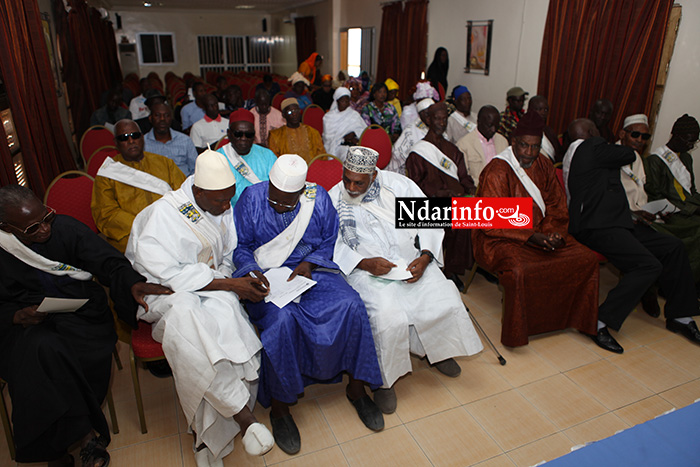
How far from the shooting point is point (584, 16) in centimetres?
562

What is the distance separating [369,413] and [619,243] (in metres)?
2.20

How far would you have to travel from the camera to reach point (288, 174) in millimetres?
2404

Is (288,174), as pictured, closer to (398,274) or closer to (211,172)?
(211,172)

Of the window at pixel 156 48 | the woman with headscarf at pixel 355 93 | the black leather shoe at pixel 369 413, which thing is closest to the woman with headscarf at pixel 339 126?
the woman with headscarf at pixel 355 93

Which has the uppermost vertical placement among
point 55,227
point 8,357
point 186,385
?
point 55,227

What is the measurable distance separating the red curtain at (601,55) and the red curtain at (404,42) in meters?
3.50

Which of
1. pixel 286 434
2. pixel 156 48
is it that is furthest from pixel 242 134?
pixel 156 48

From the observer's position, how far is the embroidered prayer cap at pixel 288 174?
7.91ft

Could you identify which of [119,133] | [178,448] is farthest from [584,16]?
[178,448]

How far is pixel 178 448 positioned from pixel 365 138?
325 centimetres

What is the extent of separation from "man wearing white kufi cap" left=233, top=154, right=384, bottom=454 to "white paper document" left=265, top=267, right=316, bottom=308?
0.14 ft

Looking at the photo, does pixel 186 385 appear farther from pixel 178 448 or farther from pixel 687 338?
pixel 687 338

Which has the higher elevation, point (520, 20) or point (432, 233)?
point (520, 20)

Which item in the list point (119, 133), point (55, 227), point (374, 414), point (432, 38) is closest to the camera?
point (55, 227)
